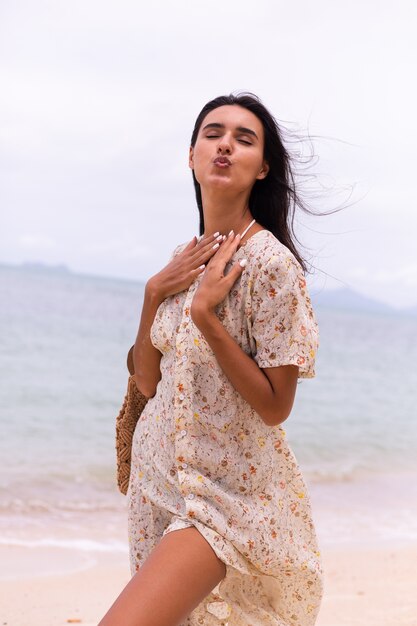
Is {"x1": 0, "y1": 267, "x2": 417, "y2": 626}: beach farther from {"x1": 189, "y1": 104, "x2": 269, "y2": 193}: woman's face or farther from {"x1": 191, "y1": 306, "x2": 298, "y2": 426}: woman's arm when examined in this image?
{"x1": 189, "y1": 104, "x2": 269, "y2": 193}: woman's face

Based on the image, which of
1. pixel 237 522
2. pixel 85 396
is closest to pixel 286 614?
pixel 237 522

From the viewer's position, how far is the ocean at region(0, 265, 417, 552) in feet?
23.0

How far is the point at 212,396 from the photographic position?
247 cm

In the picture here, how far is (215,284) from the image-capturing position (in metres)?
2.45

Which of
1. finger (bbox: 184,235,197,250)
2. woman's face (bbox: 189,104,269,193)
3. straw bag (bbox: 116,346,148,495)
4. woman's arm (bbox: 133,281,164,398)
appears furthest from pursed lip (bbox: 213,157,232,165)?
straw bag (bbox: 116,346,148,495)

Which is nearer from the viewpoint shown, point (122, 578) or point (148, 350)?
point (148, 350)

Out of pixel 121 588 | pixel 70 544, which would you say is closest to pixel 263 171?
pixel 121 588

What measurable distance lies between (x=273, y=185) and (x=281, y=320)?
543mm

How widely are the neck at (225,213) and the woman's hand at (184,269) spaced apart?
0.04m

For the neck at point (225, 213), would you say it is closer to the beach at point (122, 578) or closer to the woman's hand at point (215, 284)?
the woman's hand at point (215, 284)

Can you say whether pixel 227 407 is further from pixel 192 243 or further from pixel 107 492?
pixel 107 492

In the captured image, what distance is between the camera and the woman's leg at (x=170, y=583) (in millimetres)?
2191

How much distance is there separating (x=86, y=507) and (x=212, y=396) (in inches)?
198

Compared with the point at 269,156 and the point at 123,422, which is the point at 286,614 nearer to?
the point at 123,422
